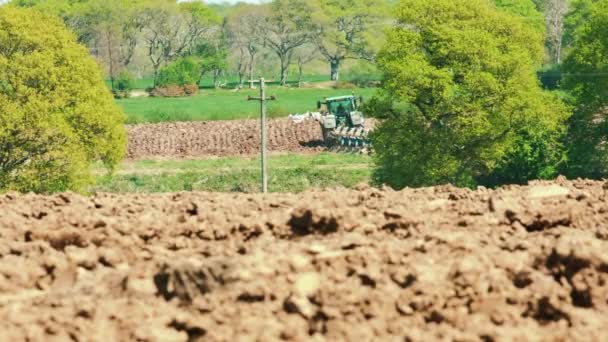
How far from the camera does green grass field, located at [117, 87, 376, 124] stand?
69.8 metres

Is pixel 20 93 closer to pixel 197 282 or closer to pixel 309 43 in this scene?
pixel 197 282

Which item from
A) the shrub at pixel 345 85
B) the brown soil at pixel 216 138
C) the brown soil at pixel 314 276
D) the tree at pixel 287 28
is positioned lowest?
the brown soil at pixel 216 138

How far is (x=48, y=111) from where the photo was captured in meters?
32.4

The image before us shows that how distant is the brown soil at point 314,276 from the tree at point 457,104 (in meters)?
25.4

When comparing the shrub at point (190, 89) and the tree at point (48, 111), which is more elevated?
the tree at point (48, 111)

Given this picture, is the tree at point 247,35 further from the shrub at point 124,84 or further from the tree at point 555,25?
the tree at point 555,25

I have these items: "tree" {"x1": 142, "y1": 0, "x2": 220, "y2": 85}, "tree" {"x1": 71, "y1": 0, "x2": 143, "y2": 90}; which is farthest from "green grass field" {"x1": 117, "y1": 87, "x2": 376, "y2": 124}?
"tree" {"x1": 71, "y1": 0, "x2": 143, "y2": 90}

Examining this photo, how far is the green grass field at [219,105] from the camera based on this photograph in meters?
69.8

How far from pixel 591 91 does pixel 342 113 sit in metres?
19.0

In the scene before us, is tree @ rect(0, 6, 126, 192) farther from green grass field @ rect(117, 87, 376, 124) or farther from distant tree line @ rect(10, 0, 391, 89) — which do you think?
distant tree line @ rect(10, 0, 391, 89)

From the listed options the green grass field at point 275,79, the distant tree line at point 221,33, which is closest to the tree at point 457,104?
the green grass field at point 275,79

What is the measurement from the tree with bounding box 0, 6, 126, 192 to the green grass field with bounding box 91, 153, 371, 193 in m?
2.39

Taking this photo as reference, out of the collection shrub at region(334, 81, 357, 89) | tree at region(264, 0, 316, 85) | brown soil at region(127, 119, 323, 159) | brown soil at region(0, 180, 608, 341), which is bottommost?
brown soil at region(127, 119, 323, 159)

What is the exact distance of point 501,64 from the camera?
34.5 meters
